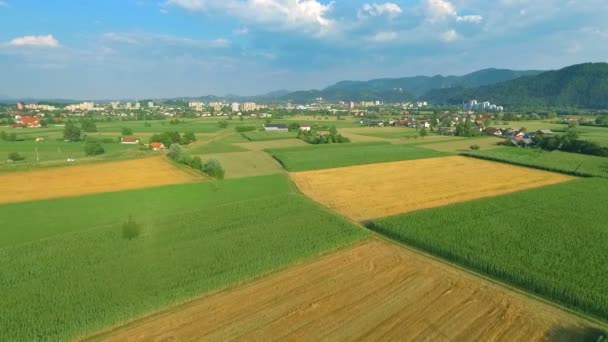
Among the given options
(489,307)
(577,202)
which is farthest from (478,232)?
(577,202)

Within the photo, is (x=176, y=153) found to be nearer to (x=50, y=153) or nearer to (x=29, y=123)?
(x=50, y=153)

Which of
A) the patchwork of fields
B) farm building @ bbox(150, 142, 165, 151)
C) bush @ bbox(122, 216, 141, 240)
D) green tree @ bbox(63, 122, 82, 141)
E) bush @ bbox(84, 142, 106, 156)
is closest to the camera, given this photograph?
the patchwork of fields

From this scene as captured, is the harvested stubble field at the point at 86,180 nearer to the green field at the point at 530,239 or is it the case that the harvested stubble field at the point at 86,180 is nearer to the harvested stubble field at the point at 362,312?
the harvested stubble field at the point at 362,312

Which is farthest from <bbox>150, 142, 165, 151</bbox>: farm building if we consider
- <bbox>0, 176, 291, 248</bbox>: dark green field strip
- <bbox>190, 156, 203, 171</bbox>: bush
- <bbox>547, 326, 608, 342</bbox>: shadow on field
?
<bbox>547, 326, 608, 342</bbox>: shadow on field

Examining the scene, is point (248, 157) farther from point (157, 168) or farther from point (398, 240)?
point (398, 240)

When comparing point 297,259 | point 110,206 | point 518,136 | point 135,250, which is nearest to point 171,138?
point 110,206

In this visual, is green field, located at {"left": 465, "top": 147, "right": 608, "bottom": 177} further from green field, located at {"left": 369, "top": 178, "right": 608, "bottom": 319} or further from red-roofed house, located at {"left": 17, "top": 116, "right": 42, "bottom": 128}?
red-roofed house, located at {"left": 17, "top": 116, "right": 42, "bottom": 128}

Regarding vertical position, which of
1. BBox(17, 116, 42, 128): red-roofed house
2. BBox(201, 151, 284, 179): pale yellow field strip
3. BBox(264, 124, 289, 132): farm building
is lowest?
BBox(201, 151, 284, 179): pale yellow field strip
